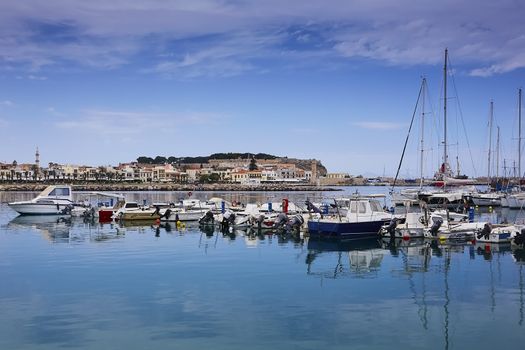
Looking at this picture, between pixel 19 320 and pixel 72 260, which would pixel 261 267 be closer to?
pixel 72 260

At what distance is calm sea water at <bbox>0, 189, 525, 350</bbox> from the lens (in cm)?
1305

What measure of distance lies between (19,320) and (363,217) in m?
23.1

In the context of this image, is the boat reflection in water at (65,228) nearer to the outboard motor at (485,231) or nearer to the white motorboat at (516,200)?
the outboard motor at (485,231)

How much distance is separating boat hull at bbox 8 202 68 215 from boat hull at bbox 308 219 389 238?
29.8m

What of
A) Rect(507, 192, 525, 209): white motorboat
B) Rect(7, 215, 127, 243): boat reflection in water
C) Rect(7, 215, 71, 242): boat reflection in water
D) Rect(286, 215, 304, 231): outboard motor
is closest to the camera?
Rect(7, 215, 127, 243): boat reflection in water

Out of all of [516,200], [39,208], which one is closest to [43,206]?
[39,208]

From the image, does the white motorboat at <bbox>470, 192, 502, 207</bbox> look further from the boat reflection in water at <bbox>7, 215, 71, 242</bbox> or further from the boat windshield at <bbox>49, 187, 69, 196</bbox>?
the boat reflection in water at <bbox>7, 215, 71, 242</bbox>

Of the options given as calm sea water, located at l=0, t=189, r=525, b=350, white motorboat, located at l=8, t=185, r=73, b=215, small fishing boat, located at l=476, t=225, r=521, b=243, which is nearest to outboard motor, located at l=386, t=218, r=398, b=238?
calm sea water, located at l=0, t=189, r=525, b=350

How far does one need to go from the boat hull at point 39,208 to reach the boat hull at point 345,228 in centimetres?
2976

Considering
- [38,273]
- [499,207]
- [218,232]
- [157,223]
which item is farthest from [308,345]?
[499,207]

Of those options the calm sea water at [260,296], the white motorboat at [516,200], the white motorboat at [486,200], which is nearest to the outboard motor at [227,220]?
the calm sea water at [260,296]

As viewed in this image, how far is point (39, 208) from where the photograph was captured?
175 feet

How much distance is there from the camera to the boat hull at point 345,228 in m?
32.7

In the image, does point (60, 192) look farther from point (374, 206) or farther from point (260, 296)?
point (260, 296)
